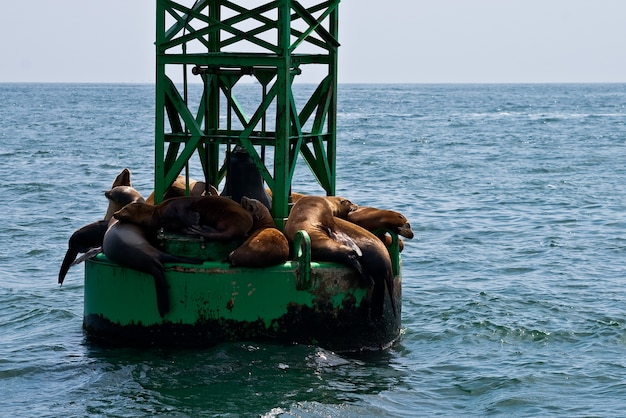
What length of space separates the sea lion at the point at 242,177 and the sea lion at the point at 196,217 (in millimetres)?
582

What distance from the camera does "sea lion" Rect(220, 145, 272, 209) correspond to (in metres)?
11.3

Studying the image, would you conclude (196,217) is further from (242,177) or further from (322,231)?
(322,231)

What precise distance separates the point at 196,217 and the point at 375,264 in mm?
1628

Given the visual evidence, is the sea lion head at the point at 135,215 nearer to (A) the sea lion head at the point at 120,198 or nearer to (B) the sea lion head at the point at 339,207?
(A) the sea lion head at the point at 120,198

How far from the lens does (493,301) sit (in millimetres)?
14336

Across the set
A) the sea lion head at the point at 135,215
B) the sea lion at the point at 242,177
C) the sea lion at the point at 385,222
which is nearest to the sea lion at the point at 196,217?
the sea lion head at the point at 135,215

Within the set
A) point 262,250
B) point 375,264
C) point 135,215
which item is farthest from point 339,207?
point 135,215

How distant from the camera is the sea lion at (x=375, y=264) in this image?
35.0 ft

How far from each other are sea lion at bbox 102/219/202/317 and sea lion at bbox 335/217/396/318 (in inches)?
56.4

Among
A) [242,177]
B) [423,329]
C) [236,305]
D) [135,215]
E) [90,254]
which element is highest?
[242,177]

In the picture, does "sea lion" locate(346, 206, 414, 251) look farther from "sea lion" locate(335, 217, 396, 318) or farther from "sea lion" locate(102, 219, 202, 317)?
"sea lion" locate(102, 219, 202, 317)

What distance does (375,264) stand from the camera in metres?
10.7

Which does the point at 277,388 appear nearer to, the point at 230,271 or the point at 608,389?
the point at 230,271

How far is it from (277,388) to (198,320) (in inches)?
39.0
